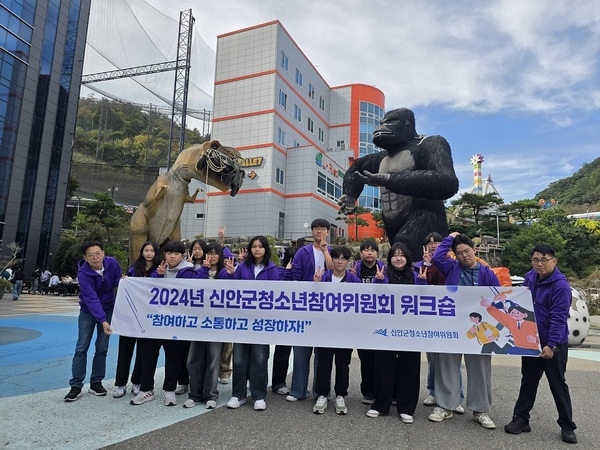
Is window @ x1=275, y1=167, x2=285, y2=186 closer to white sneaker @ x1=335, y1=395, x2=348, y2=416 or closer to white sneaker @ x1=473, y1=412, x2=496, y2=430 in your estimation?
white sneaker @ x1=335, y1=395, x2=348, y2=416

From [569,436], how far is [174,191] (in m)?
7.53

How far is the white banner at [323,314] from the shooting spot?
11.6 ft

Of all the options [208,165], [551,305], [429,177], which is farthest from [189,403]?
[208,165]

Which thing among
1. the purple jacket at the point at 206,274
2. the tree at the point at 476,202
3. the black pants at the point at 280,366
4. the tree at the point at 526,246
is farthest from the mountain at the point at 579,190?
the purple jacket at the point at 206,274

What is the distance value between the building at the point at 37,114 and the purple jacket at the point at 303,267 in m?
26.1

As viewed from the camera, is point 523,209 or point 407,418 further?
point 523,209

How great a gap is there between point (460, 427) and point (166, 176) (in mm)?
7191

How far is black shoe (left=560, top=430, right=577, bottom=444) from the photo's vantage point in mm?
3016

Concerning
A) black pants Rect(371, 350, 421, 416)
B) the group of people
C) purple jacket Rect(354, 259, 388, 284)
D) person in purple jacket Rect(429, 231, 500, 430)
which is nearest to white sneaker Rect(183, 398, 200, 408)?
the group of people

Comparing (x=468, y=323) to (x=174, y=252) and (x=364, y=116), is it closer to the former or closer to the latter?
(x=174, y=252)

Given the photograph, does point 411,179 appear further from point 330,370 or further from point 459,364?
point 330,370

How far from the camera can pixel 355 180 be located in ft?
20.7

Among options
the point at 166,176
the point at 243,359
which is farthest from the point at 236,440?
the point at 166,176

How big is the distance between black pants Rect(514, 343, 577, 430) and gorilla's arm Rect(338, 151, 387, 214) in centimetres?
359
